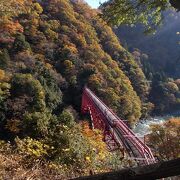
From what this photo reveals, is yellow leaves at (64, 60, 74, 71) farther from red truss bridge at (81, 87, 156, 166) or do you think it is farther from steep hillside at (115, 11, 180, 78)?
steep hillside at (115, 11, 180, 78)

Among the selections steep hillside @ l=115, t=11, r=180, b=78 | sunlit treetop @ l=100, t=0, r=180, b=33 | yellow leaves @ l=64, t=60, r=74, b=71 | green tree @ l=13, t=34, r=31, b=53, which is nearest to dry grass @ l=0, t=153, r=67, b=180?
sunlit treetop @ l=100, t=0, r=180, b=33

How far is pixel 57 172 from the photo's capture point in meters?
8.28

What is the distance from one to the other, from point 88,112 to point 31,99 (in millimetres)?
13823

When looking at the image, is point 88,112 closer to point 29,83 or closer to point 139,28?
point 29,83

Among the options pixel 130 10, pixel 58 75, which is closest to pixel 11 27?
pixel 58 75

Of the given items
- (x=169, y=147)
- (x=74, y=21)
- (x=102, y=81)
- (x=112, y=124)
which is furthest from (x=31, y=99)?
(x=74, y=21)

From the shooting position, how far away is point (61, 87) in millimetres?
46625

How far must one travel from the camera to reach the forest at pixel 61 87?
1142 centimetres

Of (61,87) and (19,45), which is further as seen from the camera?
(19,45)

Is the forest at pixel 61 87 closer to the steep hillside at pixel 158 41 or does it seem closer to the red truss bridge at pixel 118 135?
the red truss bridge at pixel 118 135

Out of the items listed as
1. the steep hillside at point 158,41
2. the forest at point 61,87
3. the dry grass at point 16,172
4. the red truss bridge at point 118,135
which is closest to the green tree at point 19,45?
the forest at point 61,87

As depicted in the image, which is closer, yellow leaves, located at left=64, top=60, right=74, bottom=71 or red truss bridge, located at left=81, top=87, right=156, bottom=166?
red truss bridge, located at left=81, top=87, right=156, bottom=166

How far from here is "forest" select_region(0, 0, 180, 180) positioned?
37.5 feet

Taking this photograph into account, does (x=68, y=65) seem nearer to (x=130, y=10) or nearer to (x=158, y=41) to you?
(x=130, y=10)
